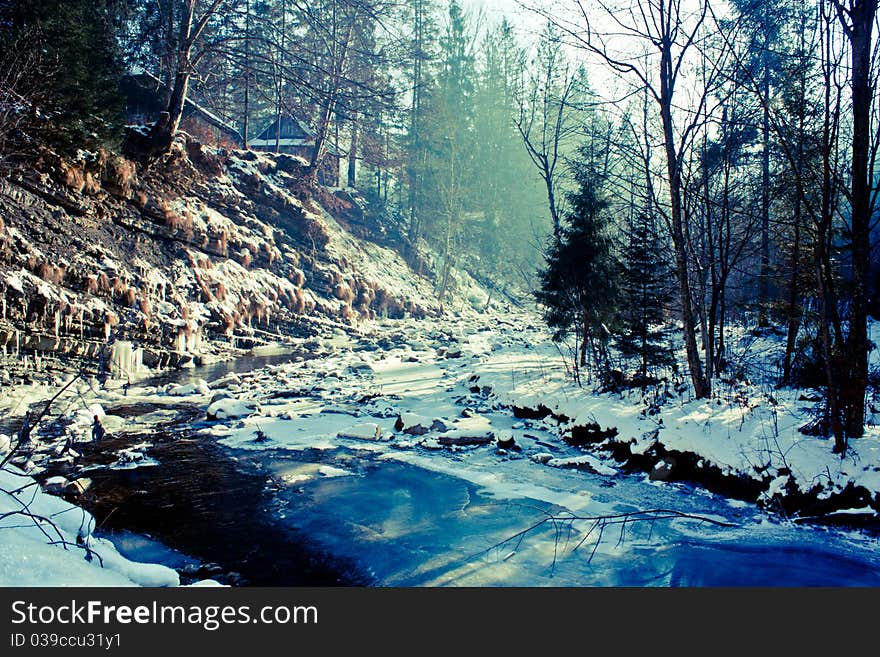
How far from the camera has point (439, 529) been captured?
5176 millimetres

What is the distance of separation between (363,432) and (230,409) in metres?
2.70

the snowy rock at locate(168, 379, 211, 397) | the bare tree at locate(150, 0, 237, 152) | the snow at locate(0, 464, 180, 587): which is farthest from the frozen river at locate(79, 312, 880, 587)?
the bare tree at locate(150, 0, 237, 152)

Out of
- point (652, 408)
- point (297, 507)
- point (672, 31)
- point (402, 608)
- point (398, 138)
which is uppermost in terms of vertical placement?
point (398, 138)

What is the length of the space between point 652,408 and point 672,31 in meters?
6.09

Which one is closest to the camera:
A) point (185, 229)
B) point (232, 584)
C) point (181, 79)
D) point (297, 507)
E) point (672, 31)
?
point (232, 584)

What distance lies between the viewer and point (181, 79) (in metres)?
14.4

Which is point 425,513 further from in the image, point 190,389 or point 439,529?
point 190,389

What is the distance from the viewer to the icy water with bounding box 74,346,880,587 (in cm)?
425

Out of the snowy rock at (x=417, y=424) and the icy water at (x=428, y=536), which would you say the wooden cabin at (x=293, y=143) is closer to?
the snowy rock at (x=417, y=424)

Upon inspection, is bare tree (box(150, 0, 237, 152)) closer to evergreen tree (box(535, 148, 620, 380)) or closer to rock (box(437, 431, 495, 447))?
evergreen tree (box(535, 148, 620, 380))

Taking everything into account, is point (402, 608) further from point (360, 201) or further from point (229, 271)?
point (360, 201)

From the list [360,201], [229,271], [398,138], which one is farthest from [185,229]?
[398,138]

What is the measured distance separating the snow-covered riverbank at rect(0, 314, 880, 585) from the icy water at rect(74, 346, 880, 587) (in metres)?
0.03

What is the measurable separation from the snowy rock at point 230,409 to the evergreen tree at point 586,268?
739 centimetres
